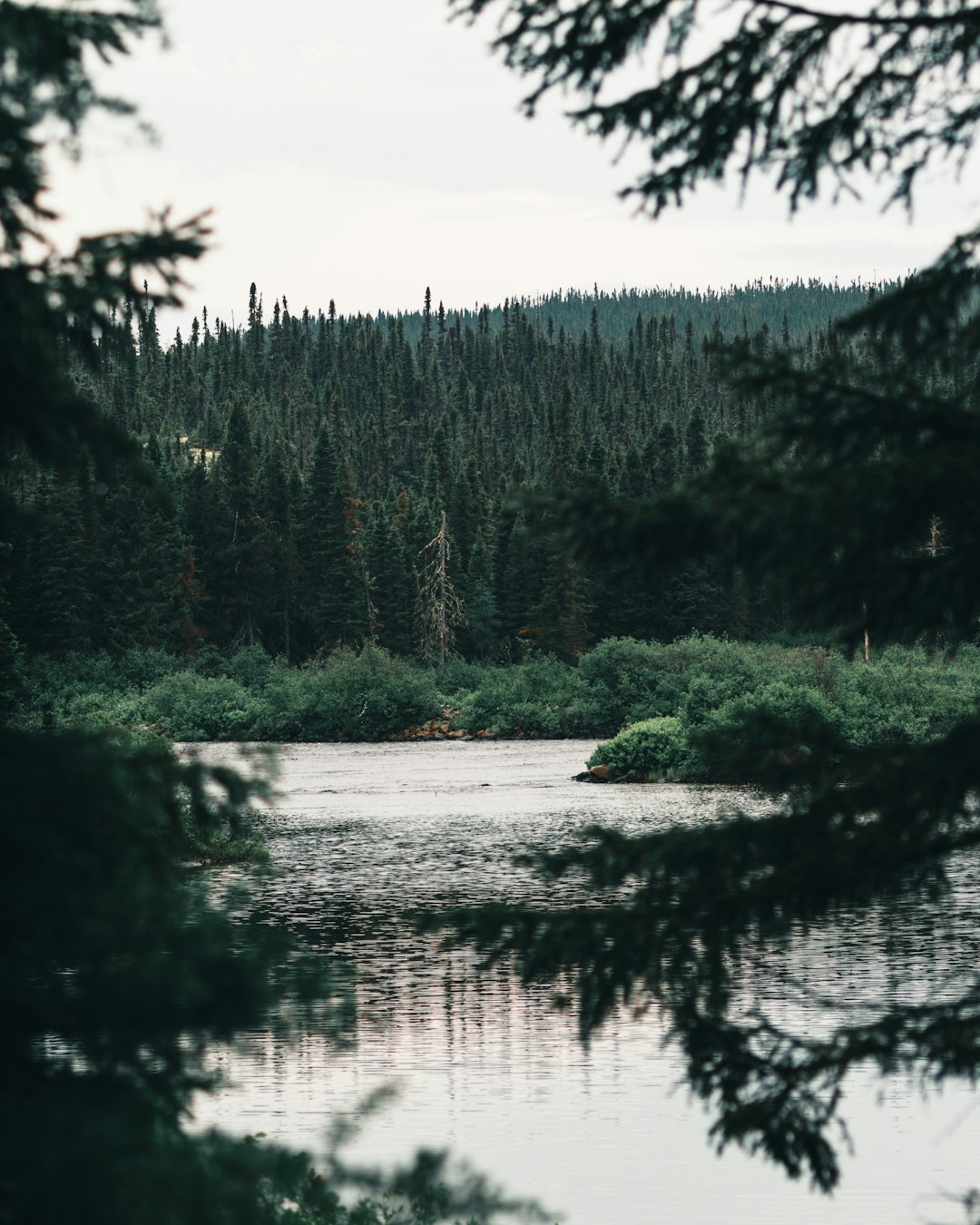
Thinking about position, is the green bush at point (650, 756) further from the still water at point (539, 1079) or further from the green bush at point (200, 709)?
the green bush at point (200, 709)

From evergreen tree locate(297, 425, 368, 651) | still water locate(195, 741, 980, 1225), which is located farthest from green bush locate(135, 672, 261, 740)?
still water locate(195, 741, 980, 1225)

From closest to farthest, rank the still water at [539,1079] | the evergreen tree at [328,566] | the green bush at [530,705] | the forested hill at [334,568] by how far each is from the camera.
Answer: the still water at [539,1079], the green bush at [530,705], the forested hill at [334,568], the evergreen tree at [328,566]

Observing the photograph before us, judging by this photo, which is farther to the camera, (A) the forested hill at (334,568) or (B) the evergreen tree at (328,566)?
(B) the evergreen tree at (328,566)

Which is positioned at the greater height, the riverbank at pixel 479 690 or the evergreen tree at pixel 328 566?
the evergreen tree at pixel 328 566

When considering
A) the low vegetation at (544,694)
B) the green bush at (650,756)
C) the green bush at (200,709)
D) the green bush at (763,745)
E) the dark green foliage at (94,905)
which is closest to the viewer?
the dark green foliage at (94,905)

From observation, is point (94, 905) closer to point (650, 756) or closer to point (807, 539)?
point (807, 539)

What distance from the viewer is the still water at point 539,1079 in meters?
10.6

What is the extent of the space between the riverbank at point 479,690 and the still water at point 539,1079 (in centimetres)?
2028

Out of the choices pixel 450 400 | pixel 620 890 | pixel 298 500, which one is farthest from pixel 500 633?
pixel 450 400

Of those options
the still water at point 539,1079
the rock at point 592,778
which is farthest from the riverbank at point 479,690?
the still water at point 539,1079

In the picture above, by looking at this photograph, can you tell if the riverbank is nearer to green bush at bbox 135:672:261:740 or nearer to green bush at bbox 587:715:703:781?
green bush at bbox 135:672:261:740

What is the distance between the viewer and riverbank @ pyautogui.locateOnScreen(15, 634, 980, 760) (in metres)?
44.1

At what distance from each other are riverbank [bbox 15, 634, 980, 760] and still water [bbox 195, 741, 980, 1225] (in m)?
20.3

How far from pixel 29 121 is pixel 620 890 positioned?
2021 cm
